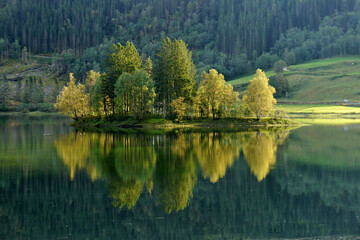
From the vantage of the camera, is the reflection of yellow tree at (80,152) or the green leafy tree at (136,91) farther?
the green leafy tree at (136,91)

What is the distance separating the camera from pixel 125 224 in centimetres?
2423

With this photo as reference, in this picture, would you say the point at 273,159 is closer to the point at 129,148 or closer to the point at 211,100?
the point at 129,148

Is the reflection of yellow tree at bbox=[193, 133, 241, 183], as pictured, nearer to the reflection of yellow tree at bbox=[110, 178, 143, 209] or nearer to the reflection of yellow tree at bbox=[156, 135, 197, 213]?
the reflection of yellow tree at bbox=[156, 135, 197, 213]

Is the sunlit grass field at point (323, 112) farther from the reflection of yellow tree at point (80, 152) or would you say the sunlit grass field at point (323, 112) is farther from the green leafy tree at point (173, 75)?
the reflection of yellow tree at point (80, 152)

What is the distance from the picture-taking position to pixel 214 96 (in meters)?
96.8

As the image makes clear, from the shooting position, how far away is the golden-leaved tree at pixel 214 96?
96.5 metres

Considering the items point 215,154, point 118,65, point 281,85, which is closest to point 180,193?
point 215,154

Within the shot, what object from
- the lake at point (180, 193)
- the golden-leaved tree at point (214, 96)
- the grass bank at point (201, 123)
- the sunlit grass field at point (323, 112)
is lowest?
the lake at point (180, 193)

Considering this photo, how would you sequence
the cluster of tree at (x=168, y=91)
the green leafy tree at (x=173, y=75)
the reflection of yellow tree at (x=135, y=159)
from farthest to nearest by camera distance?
1. the green leafy tree at (x=173, y=75)
2. the cluster of tree at (x=168, y=91)
3. the reflection of yellow tree at (x=135, y=159)

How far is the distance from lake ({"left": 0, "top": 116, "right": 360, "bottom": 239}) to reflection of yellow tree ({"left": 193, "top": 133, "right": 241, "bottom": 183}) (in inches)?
5.1

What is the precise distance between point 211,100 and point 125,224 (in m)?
74.3

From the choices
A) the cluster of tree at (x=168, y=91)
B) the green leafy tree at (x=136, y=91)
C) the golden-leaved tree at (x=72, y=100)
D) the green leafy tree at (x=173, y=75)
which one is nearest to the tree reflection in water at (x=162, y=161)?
the green leafy tree at (x=136, y=91)

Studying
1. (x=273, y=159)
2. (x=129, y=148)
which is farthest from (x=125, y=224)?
(x=129, y=148)

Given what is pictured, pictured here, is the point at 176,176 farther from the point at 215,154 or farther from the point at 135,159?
the point at 215,154
